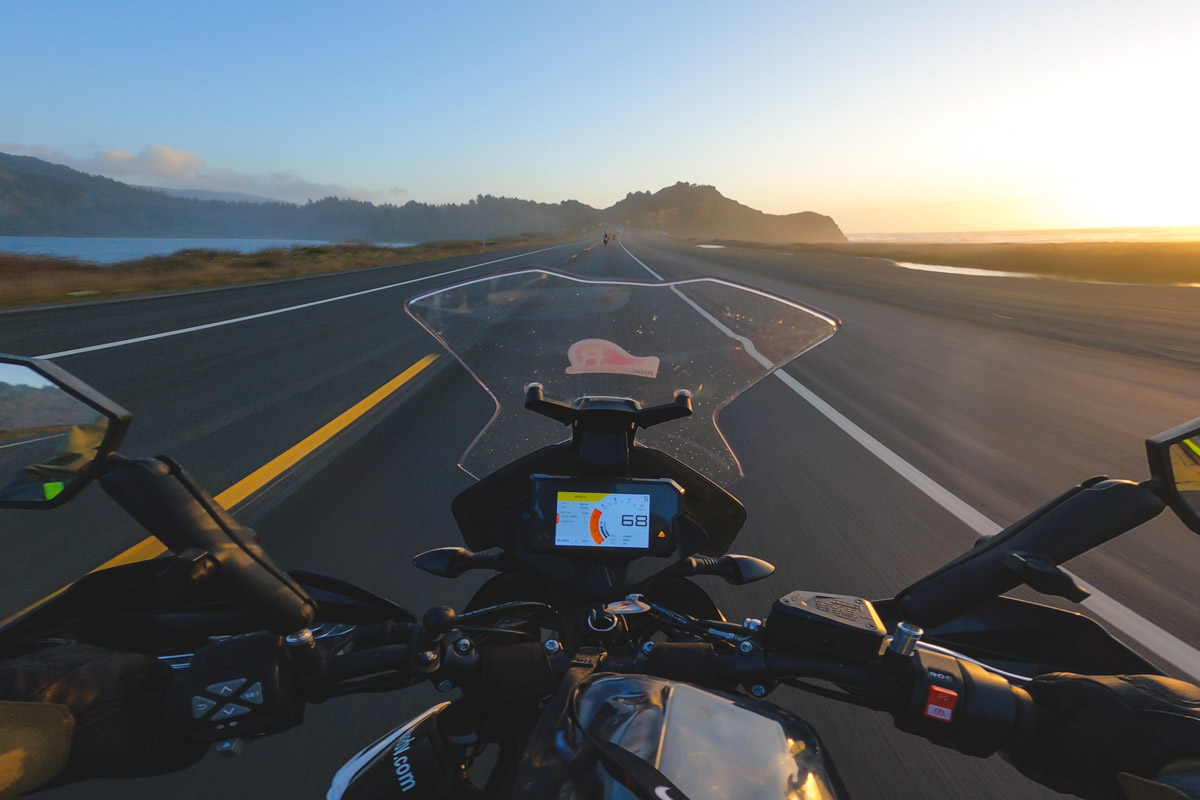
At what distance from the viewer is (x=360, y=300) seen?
53.1 ft

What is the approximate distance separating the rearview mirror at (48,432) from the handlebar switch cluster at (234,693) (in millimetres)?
408

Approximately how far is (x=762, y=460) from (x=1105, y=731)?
164 inches

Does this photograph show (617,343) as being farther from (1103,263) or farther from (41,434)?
(1103,263)

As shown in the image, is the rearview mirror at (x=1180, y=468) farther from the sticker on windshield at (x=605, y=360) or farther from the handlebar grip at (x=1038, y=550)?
the sticker on windshield at (x=605, y=360)

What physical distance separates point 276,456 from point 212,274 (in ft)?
69.5

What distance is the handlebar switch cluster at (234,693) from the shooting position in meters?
1.15

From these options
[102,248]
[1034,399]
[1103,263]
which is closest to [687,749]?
[1034,399]

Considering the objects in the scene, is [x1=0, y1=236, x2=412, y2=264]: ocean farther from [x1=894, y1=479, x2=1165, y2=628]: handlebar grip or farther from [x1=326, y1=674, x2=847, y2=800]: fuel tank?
[x1=894, y1=479, x2=1165, y2=628]: handlebar grip

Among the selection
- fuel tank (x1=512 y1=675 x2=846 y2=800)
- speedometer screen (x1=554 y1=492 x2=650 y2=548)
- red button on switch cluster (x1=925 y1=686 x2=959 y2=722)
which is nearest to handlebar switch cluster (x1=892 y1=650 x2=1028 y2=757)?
red button on switch cluster (x1=925 y1=686 x2=959 y2=722)

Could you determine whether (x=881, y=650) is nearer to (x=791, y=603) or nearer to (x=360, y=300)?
(x=791, y=603)

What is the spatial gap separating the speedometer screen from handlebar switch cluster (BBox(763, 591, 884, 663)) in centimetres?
51

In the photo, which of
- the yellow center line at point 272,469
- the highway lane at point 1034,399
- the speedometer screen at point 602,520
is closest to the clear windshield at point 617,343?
the speedometer screen at point 602,520

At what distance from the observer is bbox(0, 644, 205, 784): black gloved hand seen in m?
1.08

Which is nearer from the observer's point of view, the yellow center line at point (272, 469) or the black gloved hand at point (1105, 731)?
the black gloved hand at point (1105, 731)
